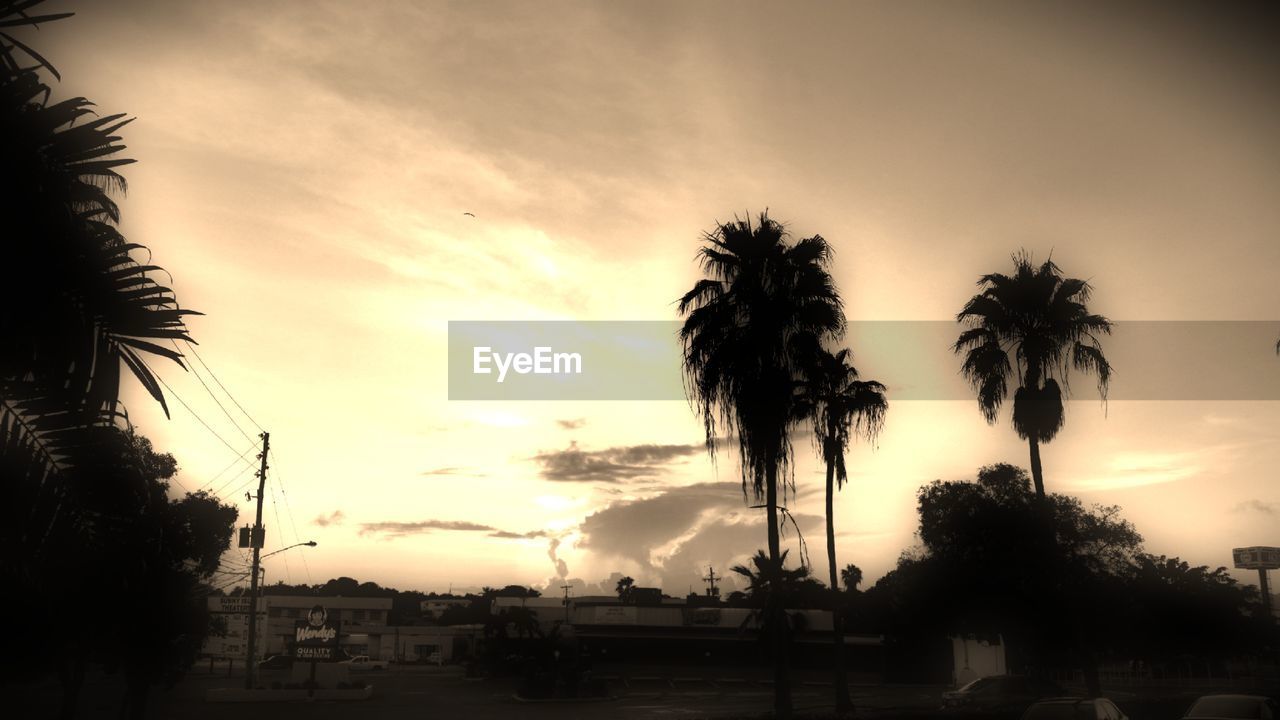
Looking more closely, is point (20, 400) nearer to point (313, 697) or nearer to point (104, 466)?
point (104, 466)

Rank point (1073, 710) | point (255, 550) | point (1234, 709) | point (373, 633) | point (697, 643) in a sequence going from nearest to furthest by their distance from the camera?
point (1073, 710) → point (1234, 709) → point (255, 550) → point (697, 643) → point (373, 633)

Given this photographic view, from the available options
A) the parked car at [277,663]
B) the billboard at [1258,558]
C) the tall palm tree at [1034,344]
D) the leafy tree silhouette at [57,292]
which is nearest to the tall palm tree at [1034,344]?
the tall palm tree at [1034,344]

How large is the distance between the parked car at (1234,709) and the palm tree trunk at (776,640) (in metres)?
11.4

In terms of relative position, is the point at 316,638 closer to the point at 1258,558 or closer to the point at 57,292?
the point at 57,292

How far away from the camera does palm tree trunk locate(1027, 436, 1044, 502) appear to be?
38.7 meters

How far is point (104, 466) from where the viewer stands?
3.92 metres

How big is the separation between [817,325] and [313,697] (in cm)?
4762

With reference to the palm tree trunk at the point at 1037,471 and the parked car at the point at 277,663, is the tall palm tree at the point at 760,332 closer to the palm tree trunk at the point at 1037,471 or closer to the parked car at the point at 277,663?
the palm tree trunk at the point at 1037,471

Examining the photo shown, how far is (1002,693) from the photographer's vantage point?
43250 mm

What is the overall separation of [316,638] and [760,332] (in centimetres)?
5135

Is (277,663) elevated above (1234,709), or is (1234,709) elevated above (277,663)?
(1234,709)

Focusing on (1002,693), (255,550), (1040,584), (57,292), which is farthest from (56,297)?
(255,550)

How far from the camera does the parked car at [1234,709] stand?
23.2 metres

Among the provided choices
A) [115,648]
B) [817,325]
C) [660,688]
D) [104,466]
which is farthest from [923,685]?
[104,466]
